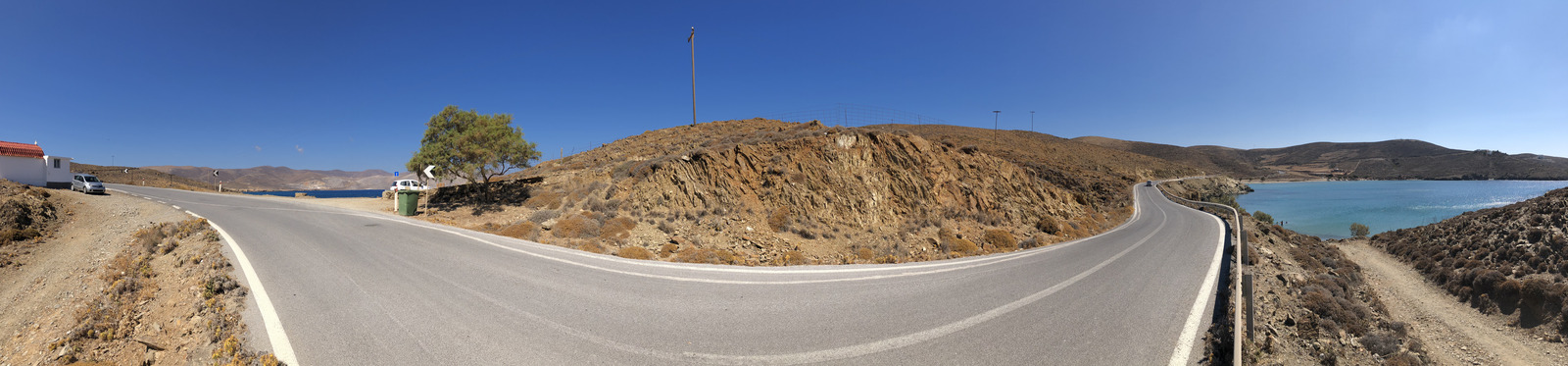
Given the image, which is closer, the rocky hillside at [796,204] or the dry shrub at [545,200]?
the rocky hillside at [796,204]

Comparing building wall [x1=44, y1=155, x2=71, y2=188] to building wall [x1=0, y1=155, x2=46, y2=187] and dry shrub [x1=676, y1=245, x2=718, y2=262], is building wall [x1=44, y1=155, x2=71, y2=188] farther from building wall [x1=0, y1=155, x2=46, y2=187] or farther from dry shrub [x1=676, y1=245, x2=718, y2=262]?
dry shrub [x1=676, y1=245, x2=718, y2=262]

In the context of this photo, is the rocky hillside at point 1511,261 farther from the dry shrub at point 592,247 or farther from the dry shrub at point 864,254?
the dry shrub at point 592,247

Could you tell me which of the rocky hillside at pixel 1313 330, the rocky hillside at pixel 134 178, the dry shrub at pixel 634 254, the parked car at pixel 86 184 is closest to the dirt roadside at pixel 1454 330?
the rocky hillside at pixel 1313 330

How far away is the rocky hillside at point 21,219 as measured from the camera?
1015cm

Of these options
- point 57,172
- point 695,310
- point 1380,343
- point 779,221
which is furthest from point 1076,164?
point 57,172

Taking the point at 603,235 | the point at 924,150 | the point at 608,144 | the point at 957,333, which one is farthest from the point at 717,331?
the point at 608,144

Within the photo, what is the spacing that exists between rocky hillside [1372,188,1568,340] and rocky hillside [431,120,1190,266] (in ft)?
26.6

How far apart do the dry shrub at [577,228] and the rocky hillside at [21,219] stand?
10385mm

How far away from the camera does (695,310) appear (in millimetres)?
4738

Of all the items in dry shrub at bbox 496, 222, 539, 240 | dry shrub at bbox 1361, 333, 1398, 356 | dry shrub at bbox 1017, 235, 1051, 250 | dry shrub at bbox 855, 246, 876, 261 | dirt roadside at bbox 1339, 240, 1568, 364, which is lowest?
dirt roadside at bbox 1339, 240, 1568, 364

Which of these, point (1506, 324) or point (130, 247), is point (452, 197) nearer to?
point (130, 247)

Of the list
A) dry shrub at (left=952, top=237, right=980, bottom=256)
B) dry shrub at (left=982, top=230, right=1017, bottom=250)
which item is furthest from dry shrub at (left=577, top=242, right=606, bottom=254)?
dry shrub at (left=982, top=230, right=1017, bottom=250)

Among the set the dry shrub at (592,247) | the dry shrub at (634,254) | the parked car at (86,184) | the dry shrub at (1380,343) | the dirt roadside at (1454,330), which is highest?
the parked car at (86,184)

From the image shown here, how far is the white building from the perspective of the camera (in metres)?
22.8
